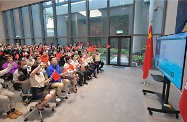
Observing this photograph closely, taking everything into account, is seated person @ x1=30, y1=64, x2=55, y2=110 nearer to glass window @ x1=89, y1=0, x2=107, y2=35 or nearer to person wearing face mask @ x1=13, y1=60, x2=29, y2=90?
person wearing face mask @ x1=13, y1=60, x2=29, y2=90

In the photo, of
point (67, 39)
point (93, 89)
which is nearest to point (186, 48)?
point (93, 89)

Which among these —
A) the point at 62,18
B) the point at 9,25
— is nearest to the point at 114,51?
the point at 62,18

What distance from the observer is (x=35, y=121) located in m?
2.31

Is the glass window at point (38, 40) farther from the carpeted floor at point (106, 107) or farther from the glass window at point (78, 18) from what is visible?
the carpeted floor at point (106, 107)

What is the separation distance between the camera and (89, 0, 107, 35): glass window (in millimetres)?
7766

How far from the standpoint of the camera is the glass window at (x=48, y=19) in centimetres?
971

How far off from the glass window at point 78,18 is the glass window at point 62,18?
56 centimetres

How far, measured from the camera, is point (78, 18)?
870cm

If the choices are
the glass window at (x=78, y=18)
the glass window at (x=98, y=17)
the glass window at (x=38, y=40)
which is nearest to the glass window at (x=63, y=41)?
the glass window at (x=78, y=18)

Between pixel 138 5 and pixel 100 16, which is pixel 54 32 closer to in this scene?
pixel 100 16

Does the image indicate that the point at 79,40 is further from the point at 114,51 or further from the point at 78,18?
the point at 114,51

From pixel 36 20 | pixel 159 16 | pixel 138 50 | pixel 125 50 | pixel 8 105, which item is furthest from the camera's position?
pixel 36 20

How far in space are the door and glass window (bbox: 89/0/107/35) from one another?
0.97 m

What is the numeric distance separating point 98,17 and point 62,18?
3190 millimetres
